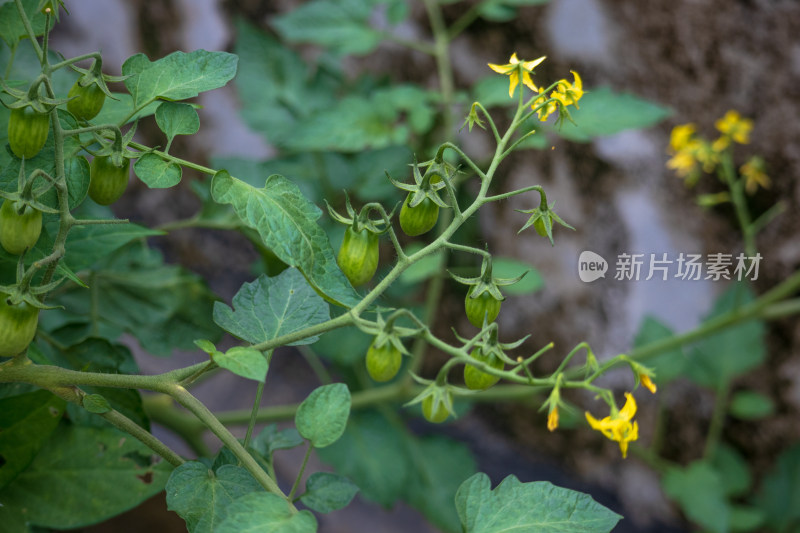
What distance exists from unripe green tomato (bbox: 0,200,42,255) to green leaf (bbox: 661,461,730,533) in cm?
96

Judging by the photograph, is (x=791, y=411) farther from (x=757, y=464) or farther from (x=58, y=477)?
(x=58, y=477)

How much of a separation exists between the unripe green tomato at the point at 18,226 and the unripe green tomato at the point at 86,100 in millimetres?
75

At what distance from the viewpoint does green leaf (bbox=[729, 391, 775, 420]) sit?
111cm

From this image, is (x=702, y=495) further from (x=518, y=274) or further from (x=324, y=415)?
(x=324, y=415)

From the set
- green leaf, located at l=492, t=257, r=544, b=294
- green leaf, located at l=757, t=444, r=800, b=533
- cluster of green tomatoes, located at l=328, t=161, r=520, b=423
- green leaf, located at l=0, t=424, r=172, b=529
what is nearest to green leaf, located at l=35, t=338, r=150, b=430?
green leaf, located at l=0, t=424, r=172, b=529

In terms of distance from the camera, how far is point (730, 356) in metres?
1.13

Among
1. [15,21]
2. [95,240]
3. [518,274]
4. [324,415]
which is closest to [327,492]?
[324,415]

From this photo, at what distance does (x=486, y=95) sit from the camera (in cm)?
90

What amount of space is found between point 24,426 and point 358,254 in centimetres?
28

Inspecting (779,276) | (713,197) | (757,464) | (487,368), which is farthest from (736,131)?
(487,368)

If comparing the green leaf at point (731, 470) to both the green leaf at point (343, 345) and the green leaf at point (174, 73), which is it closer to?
the green leaf at point (343, 345)

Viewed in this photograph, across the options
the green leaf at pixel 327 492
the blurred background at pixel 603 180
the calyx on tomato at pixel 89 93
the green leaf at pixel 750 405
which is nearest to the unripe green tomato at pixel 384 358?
the green leaf at pixel 327 492

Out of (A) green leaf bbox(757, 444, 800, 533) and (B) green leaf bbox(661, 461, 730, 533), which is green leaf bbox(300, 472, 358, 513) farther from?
(A) green leaf bbox(757, 444, 800, 533)

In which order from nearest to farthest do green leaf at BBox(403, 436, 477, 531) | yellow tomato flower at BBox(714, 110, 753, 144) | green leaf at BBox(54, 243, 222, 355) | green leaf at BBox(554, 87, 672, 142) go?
green leaf at BBox(54, 243, 222, 355) < green leaf at BBox(554, 87, 672, 142) < yellow tomato flower at BBox(714, 110, 753, 144) < green leaf at BBox(403, 436, 477, 531)
